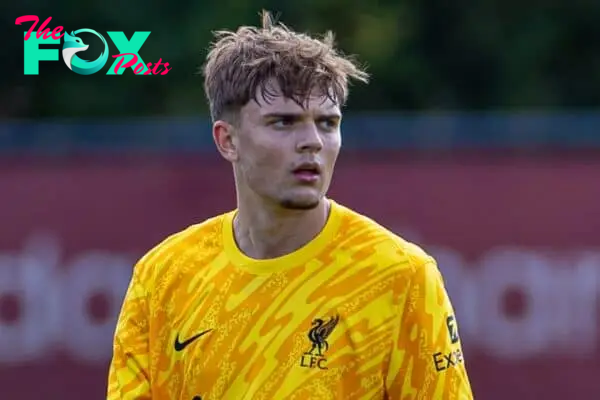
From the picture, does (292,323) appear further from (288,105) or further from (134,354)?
(288,105)

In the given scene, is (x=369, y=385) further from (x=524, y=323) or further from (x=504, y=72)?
(x=504, y=72)

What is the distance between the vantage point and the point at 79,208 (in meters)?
10.4

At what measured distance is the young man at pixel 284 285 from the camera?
4387 millimetres

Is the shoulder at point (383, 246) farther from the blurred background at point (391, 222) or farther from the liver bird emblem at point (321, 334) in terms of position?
the blurred background at point (391, 222)

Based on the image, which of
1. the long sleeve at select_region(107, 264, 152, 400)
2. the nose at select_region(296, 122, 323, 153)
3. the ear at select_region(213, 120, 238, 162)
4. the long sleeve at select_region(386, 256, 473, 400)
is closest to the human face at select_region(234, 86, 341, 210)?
the nose at select_region(296, 122, 323, 153)

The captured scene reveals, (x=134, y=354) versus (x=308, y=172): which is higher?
(x=308, y=172)

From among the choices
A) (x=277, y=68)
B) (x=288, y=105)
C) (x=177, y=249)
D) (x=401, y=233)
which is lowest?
(x=177, y=249)

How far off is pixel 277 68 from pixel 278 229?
0.47m

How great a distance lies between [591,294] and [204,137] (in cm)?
263

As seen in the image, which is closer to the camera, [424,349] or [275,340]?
[424,349]

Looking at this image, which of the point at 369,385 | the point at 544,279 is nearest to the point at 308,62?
the point at 369,385

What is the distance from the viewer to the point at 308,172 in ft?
14.6
